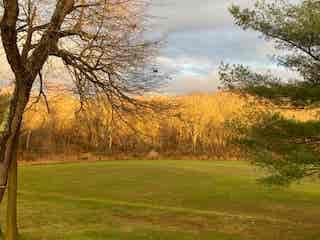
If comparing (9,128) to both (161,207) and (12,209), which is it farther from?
(161,207)

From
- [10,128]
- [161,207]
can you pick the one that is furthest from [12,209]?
[161,207]

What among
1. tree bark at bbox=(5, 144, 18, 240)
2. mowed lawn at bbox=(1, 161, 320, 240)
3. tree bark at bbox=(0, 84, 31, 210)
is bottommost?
mowed lawn at bbox=(1, 161, 320, 240)

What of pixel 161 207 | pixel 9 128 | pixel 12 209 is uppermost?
pixel 9 128

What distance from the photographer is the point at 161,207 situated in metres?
25.7

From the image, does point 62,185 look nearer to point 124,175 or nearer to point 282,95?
point 124,175

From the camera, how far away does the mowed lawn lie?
17.7 m

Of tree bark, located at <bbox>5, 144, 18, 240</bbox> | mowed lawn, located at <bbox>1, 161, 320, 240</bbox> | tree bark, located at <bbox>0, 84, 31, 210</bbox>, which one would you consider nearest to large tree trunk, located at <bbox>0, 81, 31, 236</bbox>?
tree bark, located at <bbox>0, 84, 31, 210</bbox>

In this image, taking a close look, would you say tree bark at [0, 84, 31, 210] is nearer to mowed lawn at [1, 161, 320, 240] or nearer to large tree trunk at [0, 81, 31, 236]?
large tree trunk at [0, 81, 31, 236]

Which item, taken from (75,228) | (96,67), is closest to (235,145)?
(75,228)

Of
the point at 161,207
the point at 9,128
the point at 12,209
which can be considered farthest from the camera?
the point at 161,207

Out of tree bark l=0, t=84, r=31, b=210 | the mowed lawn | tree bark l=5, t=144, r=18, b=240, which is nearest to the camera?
tree bark l=0, t=84, r=31, b=210

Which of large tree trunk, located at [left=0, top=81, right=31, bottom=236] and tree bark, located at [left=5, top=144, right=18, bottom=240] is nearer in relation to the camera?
large tree trunk, located at [left=0, top=81, right=31, bottom=236]

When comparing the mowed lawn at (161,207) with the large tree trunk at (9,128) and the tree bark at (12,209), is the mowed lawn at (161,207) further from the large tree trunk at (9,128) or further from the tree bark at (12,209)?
the large tree trunk at (9,128)

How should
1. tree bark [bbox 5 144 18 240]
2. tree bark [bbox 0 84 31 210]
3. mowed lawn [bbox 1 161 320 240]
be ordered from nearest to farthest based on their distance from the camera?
tree bark [bbox 0 84 31 210]
tree bark [bbox 5 144 18 240]
mowed lawn [bbox 1 161 320 240]
